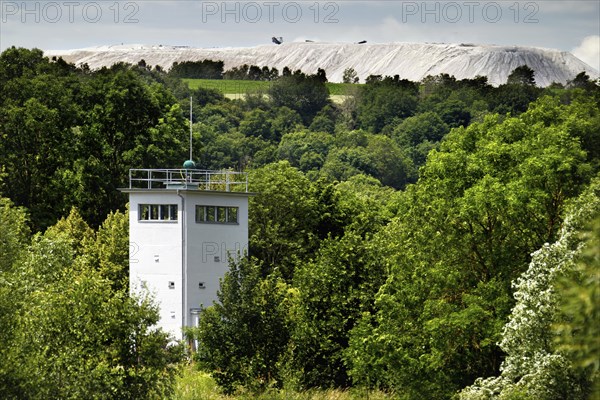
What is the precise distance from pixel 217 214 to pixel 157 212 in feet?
9.48

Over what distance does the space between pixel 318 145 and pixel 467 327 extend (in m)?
152

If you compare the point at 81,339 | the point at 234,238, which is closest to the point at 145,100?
the point at 234,238

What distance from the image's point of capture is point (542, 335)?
1545 inches

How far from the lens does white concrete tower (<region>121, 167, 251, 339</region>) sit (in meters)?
56.7

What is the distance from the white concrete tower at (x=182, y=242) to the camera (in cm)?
5672

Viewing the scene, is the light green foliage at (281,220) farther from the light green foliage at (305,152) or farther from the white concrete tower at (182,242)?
the light green foliage at (305,152)

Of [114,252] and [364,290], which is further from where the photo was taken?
[114,252]

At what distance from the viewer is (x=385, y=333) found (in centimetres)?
4853

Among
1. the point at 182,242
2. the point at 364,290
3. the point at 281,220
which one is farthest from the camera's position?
the point at 281,220

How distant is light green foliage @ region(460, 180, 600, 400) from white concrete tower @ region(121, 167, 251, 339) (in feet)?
59.9

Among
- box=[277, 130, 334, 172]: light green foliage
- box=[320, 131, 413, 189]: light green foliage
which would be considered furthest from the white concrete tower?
box=[277, 130, 334, 172]: light green foliage

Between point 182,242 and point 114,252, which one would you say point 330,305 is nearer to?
point 182,242

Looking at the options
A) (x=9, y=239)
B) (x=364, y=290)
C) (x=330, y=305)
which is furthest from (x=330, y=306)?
(x=9, y=239)

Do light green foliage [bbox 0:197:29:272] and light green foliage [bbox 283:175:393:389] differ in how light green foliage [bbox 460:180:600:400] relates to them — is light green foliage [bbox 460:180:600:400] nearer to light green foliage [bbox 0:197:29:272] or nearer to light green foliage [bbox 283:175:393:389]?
light green foliage [bbox 283:175:393:389]
